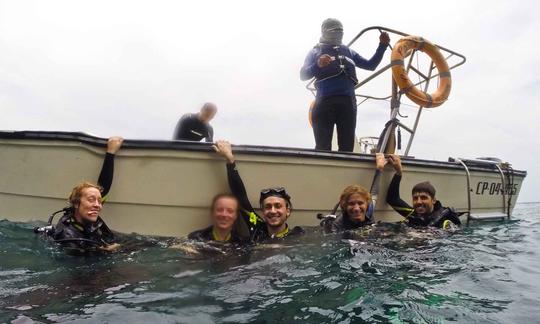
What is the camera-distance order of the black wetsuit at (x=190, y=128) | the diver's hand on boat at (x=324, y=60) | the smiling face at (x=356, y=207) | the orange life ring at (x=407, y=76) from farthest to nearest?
the orange life ring at (x=407, y=76) < the black wetsuit at (x=190, y=128) < the diver's hand on boat at (x=324, y=60) < the smiling face at (x=356, y=207)

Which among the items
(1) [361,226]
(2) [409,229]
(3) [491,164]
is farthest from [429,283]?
(3) [491,164]

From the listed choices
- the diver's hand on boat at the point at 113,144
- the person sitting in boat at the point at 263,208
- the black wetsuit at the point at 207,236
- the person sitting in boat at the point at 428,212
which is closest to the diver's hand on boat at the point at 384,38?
the person sitting in boat at the point at 428,212

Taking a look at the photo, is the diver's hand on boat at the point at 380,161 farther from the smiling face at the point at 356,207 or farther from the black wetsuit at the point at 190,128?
the black wetsuit at the point at 190,128

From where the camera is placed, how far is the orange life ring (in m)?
5.67

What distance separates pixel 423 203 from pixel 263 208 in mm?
1879

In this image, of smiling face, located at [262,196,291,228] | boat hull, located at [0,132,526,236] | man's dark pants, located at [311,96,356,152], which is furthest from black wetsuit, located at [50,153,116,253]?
man's dark pants, located at [311,96,356,152]

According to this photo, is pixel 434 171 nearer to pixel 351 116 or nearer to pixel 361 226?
pixel 351 116

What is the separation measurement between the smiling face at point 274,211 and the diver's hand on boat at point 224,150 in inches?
21.4

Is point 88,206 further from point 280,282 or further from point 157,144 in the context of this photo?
point 280,282

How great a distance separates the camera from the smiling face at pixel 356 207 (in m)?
4.08

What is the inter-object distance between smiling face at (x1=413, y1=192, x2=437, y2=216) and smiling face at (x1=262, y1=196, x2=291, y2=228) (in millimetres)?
1620

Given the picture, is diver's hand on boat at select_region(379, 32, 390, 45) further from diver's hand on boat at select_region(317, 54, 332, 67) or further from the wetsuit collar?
the wetsuit collar

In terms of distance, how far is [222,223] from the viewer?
3.82 metres

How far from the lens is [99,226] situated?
3479mm
